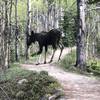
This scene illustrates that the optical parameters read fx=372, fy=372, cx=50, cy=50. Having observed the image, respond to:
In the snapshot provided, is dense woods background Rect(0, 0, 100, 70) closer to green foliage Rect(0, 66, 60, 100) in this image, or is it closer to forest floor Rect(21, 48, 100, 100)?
green foliage Rect(0, 66, 60, 100)

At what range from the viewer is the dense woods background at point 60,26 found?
13.7 metres

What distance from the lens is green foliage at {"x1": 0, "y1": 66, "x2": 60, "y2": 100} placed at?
412 inches

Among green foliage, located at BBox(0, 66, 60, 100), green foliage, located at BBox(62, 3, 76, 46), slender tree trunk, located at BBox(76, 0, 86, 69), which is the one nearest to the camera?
green foliage, located at BBox(0, 66, 60, 100)

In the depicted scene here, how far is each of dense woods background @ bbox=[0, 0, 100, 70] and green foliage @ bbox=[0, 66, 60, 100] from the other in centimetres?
67

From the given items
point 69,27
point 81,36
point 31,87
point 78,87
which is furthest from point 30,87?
point 69,27

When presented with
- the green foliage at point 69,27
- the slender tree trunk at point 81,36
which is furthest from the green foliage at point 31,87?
the green foliage at point 69,27

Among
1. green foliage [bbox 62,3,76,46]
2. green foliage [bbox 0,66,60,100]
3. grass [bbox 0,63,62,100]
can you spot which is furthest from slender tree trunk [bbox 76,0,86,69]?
green foliage [bbox 62,3,76,46]

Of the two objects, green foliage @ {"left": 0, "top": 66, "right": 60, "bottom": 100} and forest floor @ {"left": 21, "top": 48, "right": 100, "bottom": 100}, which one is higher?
green foliage @ {"left": 0, "top": 66, "right": 60, "bottom": 100}

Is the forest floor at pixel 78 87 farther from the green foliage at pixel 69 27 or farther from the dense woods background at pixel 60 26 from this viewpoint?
the green foliage at pixel 69 27

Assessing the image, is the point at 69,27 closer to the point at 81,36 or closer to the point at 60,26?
the point at 60,26

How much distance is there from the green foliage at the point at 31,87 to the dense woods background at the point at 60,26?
67 centimetres

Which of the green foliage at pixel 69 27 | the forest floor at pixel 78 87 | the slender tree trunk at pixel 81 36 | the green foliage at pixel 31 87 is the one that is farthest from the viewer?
the green foliage at pixel 69 27

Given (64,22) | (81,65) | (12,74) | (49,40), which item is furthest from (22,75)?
(64,22)

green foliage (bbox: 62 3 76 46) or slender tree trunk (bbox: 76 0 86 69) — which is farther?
green foliage (bbox: 62 3 76 46)
